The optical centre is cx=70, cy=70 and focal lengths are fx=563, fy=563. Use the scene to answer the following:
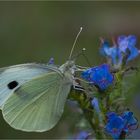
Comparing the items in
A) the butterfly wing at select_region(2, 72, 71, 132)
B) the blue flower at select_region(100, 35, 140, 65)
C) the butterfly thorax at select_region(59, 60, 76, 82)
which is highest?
the blue flower at select_region(100, 35, 140, 65)

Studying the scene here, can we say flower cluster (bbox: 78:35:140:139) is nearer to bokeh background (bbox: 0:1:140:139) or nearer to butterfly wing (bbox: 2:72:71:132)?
butterfly wing (bbox: 2:72:71:132)

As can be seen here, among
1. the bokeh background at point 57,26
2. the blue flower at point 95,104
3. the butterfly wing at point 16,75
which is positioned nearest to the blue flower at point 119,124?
the blue flower at point 95,104

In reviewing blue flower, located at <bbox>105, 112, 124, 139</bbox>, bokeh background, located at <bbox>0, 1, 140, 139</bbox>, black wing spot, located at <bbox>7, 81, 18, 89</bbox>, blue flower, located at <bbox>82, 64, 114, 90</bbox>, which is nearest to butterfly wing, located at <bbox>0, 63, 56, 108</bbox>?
black wing spot, located at <bbox>7, 81, 18, 89</bbox>

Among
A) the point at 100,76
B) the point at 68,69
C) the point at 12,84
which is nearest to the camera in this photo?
the point at 100,76

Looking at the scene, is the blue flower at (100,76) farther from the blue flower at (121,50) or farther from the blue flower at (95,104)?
the blue flower at (121,50)

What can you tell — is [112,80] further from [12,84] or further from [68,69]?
[12,84]

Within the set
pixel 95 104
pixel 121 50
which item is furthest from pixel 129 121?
pixel 121 50
